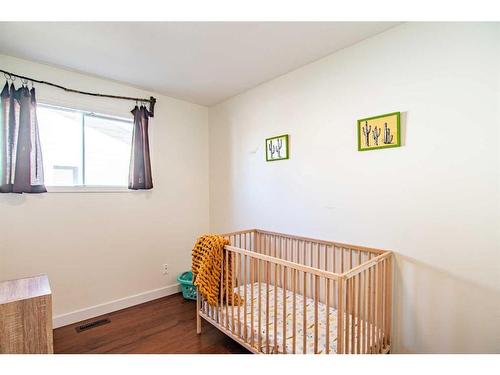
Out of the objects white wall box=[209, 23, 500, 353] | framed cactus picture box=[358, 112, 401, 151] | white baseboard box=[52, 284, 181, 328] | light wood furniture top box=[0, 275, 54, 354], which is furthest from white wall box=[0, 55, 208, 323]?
framed cactus picture box=[358, 112, 401, 151]

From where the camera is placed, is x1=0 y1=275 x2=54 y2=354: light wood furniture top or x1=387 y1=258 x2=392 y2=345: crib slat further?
x1=387 y1=258 x2=392 y2=345: crib slat

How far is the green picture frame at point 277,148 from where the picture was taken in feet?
7.60

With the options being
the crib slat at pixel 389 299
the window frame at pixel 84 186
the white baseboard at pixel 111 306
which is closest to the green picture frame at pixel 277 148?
the crib slat at pixel 389 299

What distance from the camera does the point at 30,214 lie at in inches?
82.0

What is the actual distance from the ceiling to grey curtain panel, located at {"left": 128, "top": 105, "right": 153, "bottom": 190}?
1.24ft

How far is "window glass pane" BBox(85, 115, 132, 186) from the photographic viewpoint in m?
2.42

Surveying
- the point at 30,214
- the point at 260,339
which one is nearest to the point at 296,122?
the point at 260,339

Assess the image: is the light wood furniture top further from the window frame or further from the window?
the window

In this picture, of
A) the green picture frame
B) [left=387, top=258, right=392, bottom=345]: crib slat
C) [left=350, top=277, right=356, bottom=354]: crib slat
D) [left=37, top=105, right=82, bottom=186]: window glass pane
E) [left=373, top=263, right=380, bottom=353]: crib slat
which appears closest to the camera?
[left=350, top=277, right=356, bottom=354]: crib slat

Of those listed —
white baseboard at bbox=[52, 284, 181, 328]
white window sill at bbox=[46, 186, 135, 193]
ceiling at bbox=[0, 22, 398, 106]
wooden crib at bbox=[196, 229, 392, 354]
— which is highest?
ceiling at bbox=[0, 22, 398, 106]

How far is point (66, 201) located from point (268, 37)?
2.22 meters

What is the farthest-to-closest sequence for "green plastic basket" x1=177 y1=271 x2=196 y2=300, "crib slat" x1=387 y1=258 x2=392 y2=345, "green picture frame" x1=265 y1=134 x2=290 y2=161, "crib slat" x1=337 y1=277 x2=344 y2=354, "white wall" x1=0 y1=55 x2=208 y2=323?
"green plastic basket" x1=177 y1=271 x2=196 y2=300 → "green picture frame" x1=265 y1=134 x2=290 y2=161 → "white wall" x1=0 y1=55 x2=208 y2=323 → "crib slat" x1=387 y1=258 x2=392 y2=345 → "crib slat" x1=337 y1=277 x2=344 y2=354
